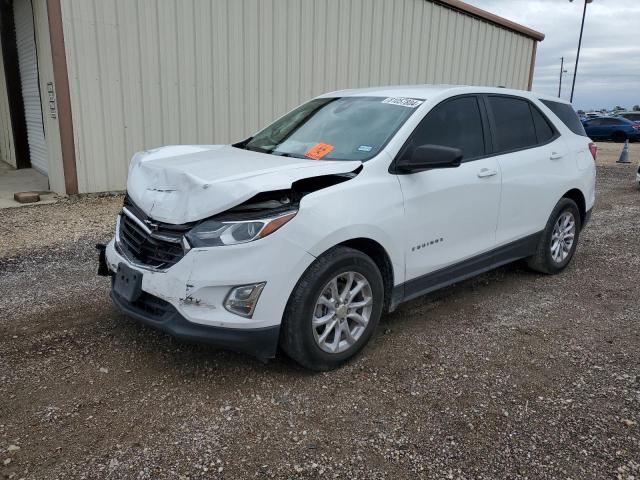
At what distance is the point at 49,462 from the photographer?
2.44 m

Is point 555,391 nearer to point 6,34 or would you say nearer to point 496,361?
point 496,361

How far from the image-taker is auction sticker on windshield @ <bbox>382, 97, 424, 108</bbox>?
12.5ft

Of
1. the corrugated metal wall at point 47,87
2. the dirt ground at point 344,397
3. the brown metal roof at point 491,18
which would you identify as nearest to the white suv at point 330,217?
the dirt ground at point 344,397

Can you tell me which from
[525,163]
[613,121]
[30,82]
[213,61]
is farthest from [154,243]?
[613,121]

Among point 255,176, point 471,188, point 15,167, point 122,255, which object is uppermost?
point 255,176

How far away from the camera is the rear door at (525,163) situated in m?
4.34

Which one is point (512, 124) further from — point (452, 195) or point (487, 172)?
point (452, 195)

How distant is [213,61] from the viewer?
905 cm

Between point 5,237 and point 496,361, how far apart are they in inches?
220

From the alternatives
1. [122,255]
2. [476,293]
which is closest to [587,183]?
[476,293]

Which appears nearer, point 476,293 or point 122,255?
point 122,255

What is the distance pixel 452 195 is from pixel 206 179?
1.79 meters

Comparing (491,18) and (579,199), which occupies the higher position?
(491,18)

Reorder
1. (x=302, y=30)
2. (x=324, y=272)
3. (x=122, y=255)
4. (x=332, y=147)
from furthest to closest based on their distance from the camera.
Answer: (x=302, y=30) < (x=332, y=147) < (x=122, y=255) < (x=324, y=272)
